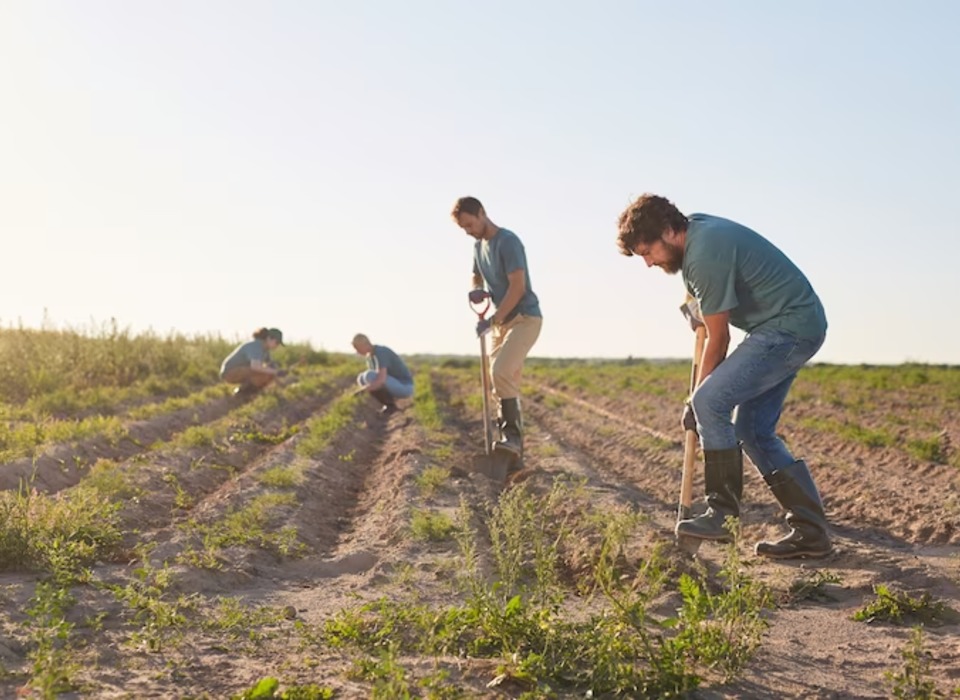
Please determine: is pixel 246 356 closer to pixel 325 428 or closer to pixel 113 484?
pixel 325 428

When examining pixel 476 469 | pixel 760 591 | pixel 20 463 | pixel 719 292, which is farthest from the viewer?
pixel 476 469

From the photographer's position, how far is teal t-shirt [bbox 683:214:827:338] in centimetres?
496

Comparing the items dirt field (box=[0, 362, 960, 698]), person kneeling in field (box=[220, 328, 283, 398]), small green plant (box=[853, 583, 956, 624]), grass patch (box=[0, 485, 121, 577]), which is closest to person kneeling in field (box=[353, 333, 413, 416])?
person kneeling in field (box=[220, 328, 283, 398])

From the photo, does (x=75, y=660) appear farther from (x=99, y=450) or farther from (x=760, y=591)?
(x=99, y=450)

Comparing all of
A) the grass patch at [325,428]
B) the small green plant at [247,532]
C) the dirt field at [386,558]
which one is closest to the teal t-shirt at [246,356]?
the grass patch at [325,428]

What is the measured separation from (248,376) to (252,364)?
1.53 ft

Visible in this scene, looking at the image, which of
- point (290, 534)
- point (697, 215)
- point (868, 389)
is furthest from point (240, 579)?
point (868, 389)

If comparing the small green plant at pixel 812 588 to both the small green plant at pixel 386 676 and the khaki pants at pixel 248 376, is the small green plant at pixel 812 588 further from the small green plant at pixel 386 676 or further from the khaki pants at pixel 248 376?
the khaki pants at pixel 248 376

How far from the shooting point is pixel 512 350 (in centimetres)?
816

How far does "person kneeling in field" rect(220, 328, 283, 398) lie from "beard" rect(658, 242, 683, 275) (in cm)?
1133

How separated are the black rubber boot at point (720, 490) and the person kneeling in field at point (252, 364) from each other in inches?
449

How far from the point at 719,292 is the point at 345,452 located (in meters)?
6.22

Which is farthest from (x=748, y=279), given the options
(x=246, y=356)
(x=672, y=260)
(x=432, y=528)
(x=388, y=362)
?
(x=246, y=356)

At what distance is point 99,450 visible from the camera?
30.7 feet
